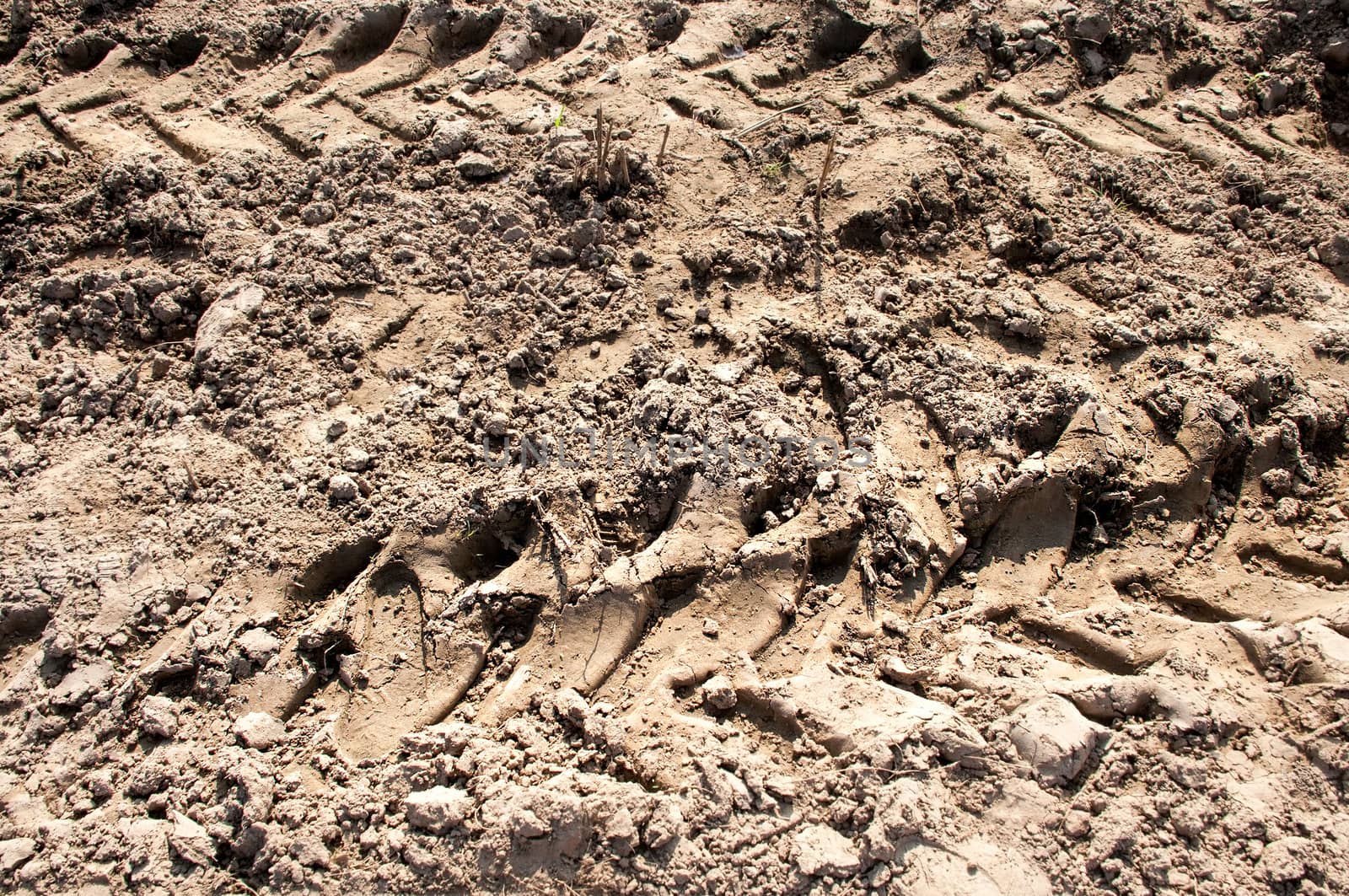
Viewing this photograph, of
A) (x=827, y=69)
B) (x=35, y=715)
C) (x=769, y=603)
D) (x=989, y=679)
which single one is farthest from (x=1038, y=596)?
(x=35, y=715)

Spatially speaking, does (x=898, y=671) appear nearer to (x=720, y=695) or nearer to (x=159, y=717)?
(x=720, y=695)

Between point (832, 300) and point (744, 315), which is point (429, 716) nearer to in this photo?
point (744, 315)

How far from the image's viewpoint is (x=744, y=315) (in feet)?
10.3

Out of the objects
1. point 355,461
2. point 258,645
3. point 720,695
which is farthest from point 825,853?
point 355,461

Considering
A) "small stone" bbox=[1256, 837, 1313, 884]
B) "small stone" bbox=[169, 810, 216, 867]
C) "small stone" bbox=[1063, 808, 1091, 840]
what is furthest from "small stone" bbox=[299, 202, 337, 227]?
"small stone" bbox=[1256, 837, 1313, 884]

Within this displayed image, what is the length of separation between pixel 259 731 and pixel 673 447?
56.9 inches

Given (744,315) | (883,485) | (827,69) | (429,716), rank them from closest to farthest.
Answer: (429,716) → (883,485) → (744,315) → (827,69)

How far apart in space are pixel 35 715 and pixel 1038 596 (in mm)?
2934

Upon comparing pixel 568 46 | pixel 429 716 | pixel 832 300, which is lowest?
pixel 429 716

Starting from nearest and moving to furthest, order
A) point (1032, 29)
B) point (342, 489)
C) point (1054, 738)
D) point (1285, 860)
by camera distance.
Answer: point (1285, 860) < point (1054, 738) < point (342, 489) < point (1032, 29)

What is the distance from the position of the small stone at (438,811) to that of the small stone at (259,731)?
49cm

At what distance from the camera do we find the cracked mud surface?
2166mm

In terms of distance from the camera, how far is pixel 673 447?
9.27 feet

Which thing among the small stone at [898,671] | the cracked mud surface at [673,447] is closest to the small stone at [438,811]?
the cracked mud surface at [673,447]
